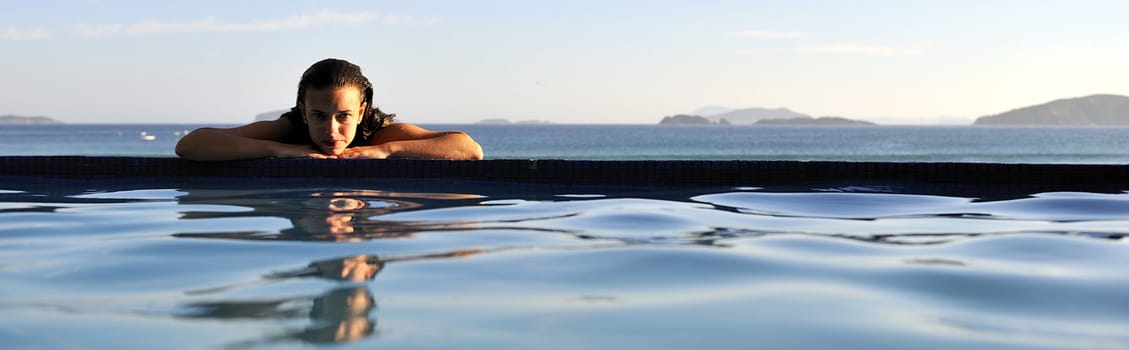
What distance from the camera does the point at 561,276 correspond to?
220 cm

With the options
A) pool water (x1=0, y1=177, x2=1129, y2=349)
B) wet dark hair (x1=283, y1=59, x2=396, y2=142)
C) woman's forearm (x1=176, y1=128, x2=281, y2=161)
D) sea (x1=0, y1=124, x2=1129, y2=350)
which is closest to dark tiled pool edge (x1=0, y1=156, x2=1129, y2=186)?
woman's forearm (x1=176, y1=128, x2=281, y2=161)

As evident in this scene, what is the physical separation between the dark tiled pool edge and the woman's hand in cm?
11

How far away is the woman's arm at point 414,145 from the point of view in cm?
517

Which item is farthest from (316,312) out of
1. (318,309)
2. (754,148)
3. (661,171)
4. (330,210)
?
(754,148)

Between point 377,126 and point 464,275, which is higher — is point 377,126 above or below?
above

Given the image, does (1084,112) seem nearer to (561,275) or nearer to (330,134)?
(330,134)

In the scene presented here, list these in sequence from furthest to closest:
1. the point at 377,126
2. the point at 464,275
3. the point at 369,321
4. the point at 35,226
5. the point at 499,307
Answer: the point at 377,126 < the point at 35,226 < the point at 464,275 < the point at 499,307 < the point at 369,321

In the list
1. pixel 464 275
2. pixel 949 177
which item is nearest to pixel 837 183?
pixel 949 177

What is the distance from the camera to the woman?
15.3 feet

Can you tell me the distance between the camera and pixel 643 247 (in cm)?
262

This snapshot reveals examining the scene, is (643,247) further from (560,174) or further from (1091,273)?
(560,174)

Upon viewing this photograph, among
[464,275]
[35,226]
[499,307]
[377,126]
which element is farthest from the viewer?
[377,126]

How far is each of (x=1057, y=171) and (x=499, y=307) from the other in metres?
3.95

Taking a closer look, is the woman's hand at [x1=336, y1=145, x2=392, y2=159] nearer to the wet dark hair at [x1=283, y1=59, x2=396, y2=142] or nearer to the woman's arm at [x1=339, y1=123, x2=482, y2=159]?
the woman's arm at [x1=339, y1=123, x2=482, y2=159]
